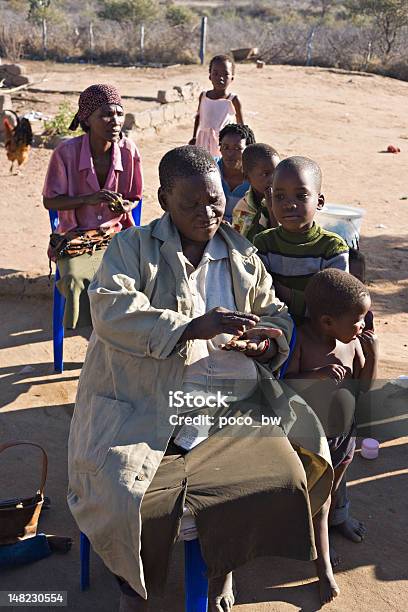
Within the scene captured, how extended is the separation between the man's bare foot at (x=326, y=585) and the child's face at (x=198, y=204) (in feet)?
Answer: 4.25

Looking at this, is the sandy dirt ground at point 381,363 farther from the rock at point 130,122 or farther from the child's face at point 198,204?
the child's face at point 198,204

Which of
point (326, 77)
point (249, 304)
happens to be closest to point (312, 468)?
point (249, 304)

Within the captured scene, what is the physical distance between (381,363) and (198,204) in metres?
2.29

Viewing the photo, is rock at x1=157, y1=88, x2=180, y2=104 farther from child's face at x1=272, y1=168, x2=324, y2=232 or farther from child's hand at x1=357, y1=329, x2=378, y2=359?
child's hand at x1=357, y1=329, x2=378, y2=359

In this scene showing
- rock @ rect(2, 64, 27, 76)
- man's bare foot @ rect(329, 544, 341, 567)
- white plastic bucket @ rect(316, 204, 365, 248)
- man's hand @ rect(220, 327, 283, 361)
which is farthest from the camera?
rock @ rect(2, 64, 27, 76)

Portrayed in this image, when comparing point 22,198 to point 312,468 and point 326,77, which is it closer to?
point 312,468

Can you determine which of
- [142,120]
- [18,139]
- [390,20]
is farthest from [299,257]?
[390,20]

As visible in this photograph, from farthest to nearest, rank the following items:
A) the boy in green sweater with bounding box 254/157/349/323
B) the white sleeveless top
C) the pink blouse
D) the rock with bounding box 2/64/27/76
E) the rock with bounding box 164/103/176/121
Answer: the rock with bounding box 2/64/27/76 → the rock with bounding box 164/103/176/121 → the white sleeveless top → the pink blouse → the boy in green sweater with bounding box 254/157/349/323

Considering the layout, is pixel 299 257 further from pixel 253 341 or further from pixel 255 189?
pixel 255 189

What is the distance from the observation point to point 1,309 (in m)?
5.46

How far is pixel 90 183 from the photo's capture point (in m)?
4.50

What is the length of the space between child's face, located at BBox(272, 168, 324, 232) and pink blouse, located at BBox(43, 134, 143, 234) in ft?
5.38

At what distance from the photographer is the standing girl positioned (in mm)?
6988

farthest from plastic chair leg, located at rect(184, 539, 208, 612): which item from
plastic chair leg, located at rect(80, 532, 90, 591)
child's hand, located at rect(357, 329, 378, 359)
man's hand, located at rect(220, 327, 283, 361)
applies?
child's hand, located at rect(357, 329, 378, 359)
